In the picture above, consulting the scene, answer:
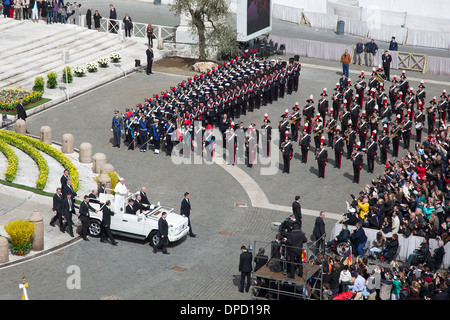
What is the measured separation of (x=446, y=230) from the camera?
2080 cm

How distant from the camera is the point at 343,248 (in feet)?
68.8

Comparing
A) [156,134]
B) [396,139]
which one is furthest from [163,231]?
[396,139]

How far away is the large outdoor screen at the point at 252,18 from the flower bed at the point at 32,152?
15.7 meters

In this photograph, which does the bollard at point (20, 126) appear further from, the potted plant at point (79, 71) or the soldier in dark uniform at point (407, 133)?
the soldier in dark uniform at point (407, 133)

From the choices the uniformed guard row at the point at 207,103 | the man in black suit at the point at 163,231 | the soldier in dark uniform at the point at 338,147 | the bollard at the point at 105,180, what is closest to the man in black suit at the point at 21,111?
the uniformed guard row at the point at 207,103

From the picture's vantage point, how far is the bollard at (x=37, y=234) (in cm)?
2097

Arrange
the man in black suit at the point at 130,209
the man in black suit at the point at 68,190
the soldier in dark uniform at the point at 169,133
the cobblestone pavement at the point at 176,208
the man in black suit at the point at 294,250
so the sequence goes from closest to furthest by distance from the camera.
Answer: the man in black suit at the point at 294,250 → the cobblestone pavement at the point at 176,208 → the man in black suit at the point at 130,209 → the man in black suit at the point at 68,190 → the soldier in dark uniform at the point at 169,133

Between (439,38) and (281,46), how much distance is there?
1072 cm

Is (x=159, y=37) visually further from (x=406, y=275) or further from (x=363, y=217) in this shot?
(x=406, y=275)

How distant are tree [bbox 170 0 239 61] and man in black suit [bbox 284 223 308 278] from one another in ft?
74.5

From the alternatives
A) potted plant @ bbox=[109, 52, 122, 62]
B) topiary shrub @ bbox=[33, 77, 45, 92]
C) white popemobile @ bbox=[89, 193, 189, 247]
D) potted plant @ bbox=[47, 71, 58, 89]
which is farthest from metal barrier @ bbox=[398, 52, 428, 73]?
white popemobile @ bbox=[89, 193, 189, 247]

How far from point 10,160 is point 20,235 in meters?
6.56

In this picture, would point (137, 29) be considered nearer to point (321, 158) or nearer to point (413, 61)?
point (413, 61)

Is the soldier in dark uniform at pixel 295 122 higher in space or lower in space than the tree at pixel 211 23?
lower
